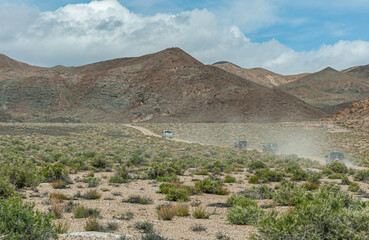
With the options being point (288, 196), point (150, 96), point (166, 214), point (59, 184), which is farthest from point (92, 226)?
point (150, 96)

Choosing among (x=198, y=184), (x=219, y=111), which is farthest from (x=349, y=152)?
(x=219, y=111)

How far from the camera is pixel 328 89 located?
18050 cm

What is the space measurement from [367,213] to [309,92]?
604 feet

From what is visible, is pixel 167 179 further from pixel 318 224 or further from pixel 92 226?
pixel 318 224

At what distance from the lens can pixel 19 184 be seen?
41.3 ft

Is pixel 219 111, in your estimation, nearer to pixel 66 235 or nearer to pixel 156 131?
pixel 156 131

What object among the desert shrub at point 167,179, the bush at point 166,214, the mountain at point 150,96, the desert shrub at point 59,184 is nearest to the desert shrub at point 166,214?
the bush at point 166,214

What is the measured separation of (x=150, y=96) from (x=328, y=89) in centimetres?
11284

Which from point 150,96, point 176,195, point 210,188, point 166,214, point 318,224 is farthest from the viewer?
point 150,96

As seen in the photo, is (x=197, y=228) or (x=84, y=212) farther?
(x=84, y=212)

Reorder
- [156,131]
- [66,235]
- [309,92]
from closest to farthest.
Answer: [66,235], [156,131], [309,92]

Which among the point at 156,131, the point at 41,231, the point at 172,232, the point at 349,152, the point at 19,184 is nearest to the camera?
the point at 41,231

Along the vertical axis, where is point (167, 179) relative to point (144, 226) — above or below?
below

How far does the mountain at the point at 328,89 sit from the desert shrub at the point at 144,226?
15494 centimetres
